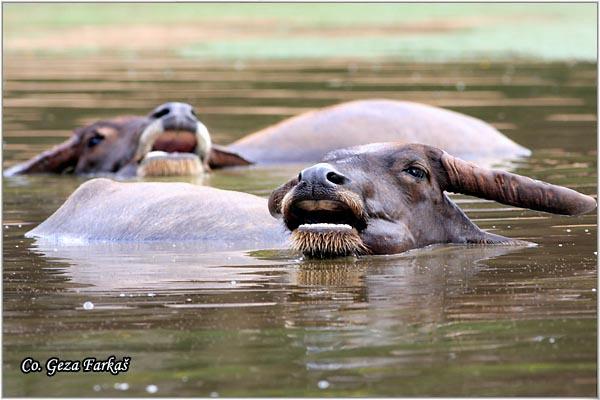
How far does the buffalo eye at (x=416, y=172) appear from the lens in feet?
33.9

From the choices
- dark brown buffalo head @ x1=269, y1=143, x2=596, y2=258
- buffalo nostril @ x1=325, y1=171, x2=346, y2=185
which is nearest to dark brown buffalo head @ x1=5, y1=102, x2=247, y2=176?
dark brown buffalo head @ x1=269, y1=143, x2=596, y2=258

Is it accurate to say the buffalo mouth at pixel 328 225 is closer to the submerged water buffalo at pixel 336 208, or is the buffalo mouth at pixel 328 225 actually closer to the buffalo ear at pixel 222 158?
the submerged water buffalo at pixel 336 208

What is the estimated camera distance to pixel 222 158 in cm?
1683

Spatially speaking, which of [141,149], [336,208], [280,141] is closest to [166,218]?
[336,208]

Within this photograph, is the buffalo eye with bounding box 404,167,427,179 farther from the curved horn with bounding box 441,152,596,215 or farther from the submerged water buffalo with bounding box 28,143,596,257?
the curved horn with bounding box 441,152,596,215

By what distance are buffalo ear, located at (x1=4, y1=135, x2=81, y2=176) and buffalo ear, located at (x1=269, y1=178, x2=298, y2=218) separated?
662 cm

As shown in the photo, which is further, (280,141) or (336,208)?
(280,141)

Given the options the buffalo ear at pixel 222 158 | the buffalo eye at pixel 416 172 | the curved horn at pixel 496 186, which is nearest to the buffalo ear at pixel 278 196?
the buffalo eye at pixel 416 172

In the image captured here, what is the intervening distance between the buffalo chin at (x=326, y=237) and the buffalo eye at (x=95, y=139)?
7.63m

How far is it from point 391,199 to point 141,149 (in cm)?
666

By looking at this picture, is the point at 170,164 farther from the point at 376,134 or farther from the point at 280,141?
the point at 376,134

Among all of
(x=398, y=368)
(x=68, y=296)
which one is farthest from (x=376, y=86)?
(x=398, y=368)

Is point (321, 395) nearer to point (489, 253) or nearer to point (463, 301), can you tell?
point (463, 301)

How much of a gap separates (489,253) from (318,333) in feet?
9.50
